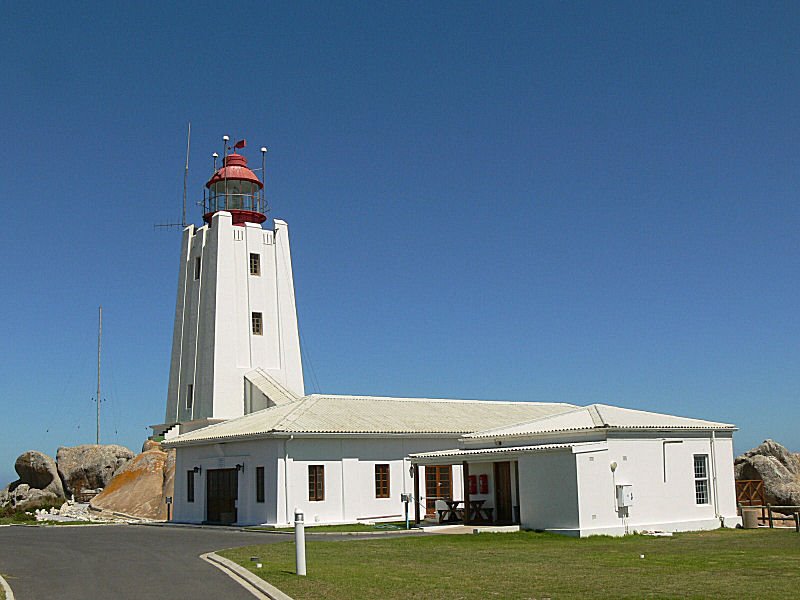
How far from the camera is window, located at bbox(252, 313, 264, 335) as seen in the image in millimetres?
44031

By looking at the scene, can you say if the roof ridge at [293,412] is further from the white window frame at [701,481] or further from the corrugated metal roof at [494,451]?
the white window frame at [701,481]

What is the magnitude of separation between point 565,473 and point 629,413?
5.36 m

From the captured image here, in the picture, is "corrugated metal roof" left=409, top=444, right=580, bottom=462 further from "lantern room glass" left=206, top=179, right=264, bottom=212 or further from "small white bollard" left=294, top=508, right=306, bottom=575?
"lantern room glass" left=206, top=179, right=264, bottom=212

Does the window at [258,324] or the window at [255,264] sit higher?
the window at [255,264]

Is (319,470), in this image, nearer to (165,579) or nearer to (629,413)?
(629,413)

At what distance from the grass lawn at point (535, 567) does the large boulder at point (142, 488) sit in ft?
62.8

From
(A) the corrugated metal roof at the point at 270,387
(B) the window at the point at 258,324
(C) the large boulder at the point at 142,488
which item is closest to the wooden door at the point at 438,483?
(A) the corrugated metal roof at the point at 270,387

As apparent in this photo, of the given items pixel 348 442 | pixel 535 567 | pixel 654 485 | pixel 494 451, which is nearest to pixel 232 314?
pixel 348 442

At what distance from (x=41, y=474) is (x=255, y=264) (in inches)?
637

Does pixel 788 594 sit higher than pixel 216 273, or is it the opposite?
pixel 216 273

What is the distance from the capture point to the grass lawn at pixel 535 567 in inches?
526

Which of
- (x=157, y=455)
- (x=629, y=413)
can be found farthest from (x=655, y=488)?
(x=157, y=455)

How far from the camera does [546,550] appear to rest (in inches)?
821

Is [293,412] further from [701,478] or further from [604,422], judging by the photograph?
[701,478]
